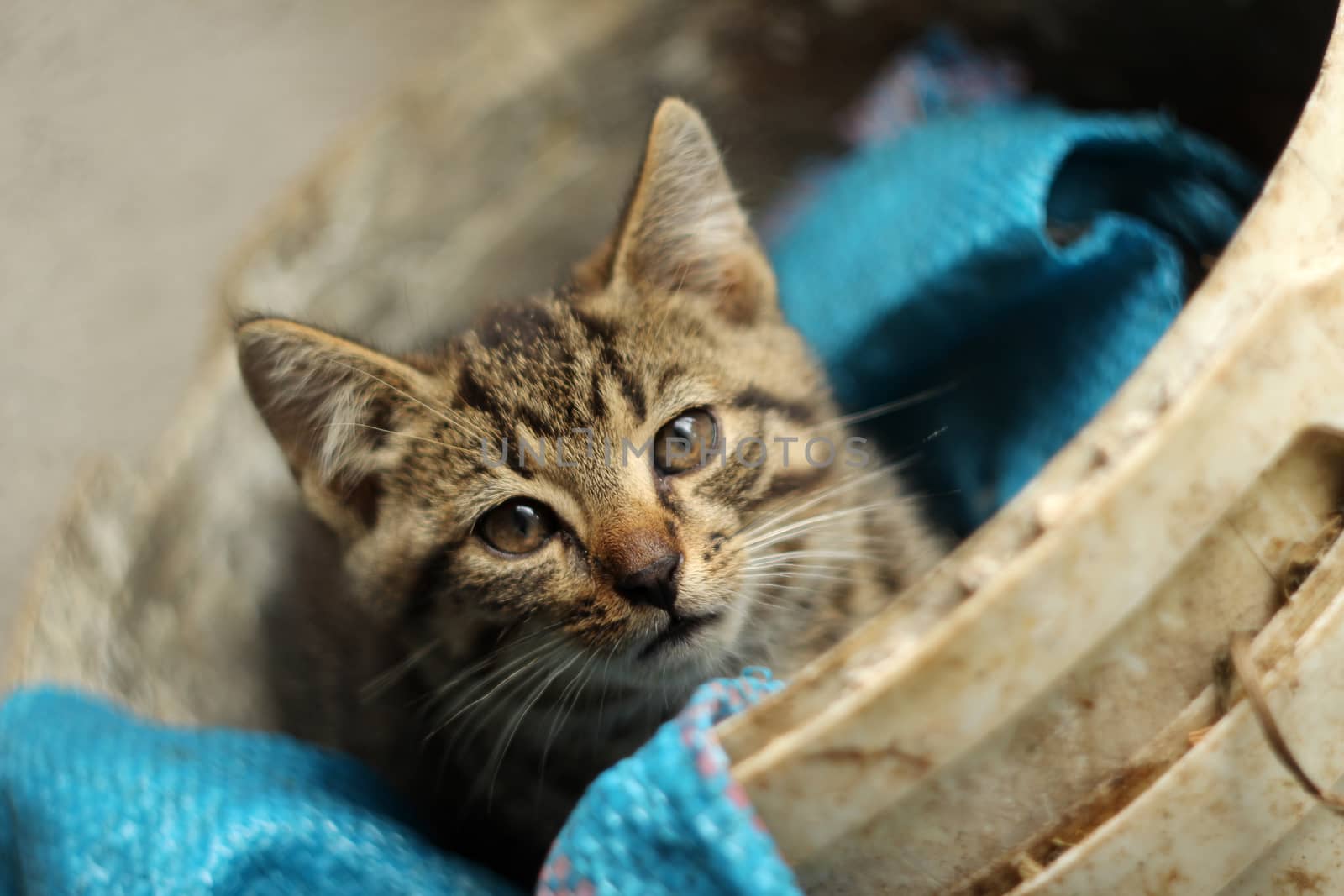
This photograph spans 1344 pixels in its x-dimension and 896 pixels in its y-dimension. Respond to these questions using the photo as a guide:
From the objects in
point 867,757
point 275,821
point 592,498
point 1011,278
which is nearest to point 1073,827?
point 867,757

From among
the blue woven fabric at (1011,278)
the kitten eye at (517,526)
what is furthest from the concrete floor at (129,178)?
the blue woven fabric at (1011,278)

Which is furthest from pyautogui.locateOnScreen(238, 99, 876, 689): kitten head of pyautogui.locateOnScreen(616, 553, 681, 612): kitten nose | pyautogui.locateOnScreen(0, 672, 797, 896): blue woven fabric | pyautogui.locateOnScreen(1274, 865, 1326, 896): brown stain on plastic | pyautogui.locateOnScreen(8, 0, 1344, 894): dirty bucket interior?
pyautogui.locateOnScreen(1274, 865, 1326, 896): brown stain on plastic

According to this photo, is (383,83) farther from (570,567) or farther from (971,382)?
(570,567)

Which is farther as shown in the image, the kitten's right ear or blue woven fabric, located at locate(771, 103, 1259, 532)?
blue woven fabric, located at locate(771, 103, 1259, 532)

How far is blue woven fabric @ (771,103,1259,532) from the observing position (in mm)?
1239

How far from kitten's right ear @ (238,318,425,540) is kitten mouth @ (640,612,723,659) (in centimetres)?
35

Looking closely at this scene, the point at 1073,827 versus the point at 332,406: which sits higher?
the point at 332,406

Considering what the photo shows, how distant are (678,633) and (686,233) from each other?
0.46 m

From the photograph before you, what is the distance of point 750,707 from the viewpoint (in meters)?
0.66

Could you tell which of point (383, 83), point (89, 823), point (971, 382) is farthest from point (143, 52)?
point (971, 382)

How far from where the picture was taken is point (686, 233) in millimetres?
1124

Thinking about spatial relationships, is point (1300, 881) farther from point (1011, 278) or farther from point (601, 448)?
point (1011, 278)

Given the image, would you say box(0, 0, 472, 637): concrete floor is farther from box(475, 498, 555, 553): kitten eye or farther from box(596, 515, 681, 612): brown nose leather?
box(596, 515, 681, 612): brown nose leather

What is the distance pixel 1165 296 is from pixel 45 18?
5.27 feet
